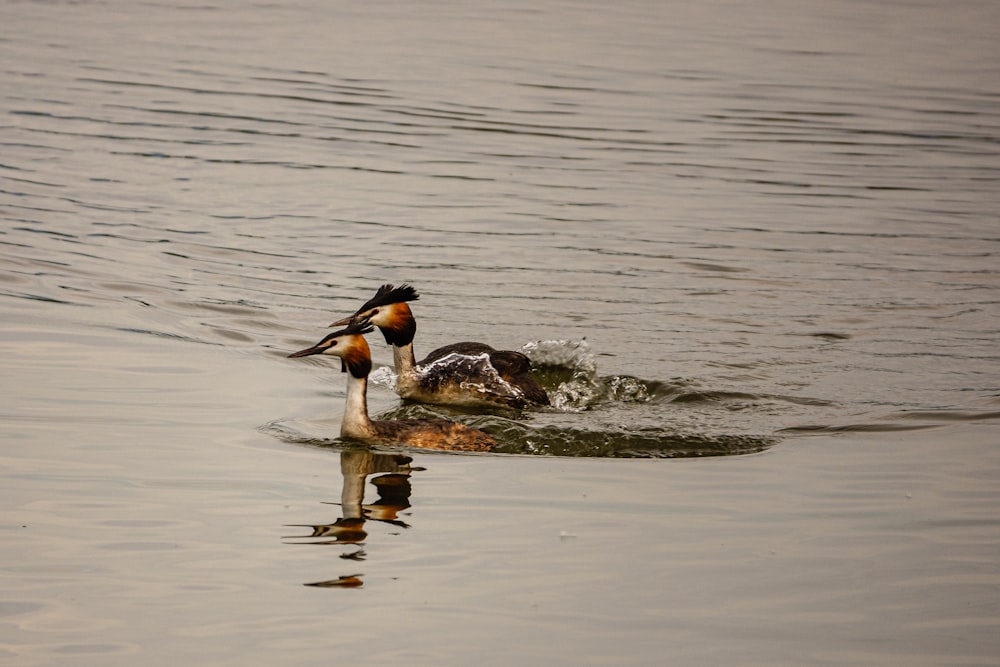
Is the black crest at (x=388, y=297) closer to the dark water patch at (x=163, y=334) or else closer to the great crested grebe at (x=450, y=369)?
the great crested grebe at (x=450, y=369)

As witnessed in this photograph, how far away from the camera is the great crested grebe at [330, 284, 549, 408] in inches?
533

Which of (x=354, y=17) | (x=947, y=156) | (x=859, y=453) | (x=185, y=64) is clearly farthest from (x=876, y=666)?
(x=354, y=17)

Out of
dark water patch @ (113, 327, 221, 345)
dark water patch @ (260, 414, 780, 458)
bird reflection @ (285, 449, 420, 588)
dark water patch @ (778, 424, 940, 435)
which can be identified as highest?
dark water patch @ (113, 327, 221, 345)

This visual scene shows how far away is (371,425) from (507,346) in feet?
12.7

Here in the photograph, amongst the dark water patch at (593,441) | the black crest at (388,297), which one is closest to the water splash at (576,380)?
the dark water patch at (593,441)

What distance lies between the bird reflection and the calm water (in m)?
0.04

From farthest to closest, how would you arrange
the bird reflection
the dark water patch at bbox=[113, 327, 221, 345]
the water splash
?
the dark water patch at bbox=[113, 327, 221, 345]
the water splash
the bird reflection

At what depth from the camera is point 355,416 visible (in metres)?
11.8

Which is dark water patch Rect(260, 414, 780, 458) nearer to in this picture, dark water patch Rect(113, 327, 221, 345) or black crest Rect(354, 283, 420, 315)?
black crest Rect(354, 283, 420, 315)

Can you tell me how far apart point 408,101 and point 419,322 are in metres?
12.8

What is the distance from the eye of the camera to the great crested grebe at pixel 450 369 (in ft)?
44.4

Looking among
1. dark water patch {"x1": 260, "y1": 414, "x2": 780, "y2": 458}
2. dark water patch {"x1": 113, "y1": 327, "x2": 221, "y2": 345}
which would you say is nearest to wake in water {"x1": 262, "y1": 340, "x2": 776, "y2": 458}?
dark water patch {"x1": 260, "y1": 414, "x2": 780, "y2": 458}

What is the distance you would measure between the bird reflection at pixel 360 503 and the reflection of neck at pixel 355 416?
20 cm

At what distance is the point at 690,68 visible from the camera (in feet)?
107
